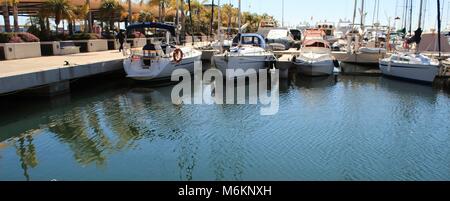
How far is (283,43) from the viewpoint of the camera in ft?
134

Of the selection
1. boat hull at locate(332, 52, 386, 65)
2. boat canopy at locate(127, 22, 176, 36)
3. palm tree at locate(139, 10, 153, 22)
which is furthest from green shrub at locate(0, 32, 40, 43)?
palm tree at locate(139, 10, 153, 22)

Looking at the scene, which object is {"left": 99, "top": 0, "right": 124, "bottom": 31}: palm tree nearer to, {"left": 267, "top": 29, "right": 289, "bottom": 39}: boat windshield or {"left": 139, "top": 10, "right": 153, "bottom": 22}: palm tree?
{"left": 139, "top": 10, "right": 153, "bottom": 22}: palm tree

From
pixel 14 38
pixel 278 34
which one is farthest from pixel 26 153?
pixel 278 34

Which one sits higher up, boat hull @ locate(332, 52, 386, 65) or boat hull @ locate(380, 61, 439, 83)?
boat hull @ locate(332, 52, 386, 65)

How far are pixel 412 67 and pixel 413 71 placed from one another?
254 millimetres

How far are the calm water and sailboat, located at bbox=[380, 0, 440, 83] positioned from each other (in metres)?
4.55

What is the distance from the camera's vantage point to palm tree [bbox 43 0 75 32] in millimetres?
30234

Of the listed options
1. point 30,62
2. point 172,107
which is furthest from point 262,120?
point 30,62

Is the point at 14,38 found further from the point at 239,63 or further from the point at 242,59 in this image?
the point at 242,59

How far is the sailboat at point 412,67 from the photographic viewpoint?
25656mm

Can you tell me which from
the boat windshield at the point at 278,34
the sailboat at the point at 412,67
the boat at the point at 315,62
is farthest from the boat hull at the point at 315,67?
the boat windshield at the point at 278,34

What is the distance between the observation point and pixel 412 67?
26375mm

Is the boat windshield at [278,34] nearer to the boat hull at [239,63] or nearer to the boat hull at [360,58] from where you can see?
the boat hull at [360,58]

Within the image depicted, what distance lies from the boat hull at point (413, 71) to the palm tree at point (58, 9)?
2258cm
